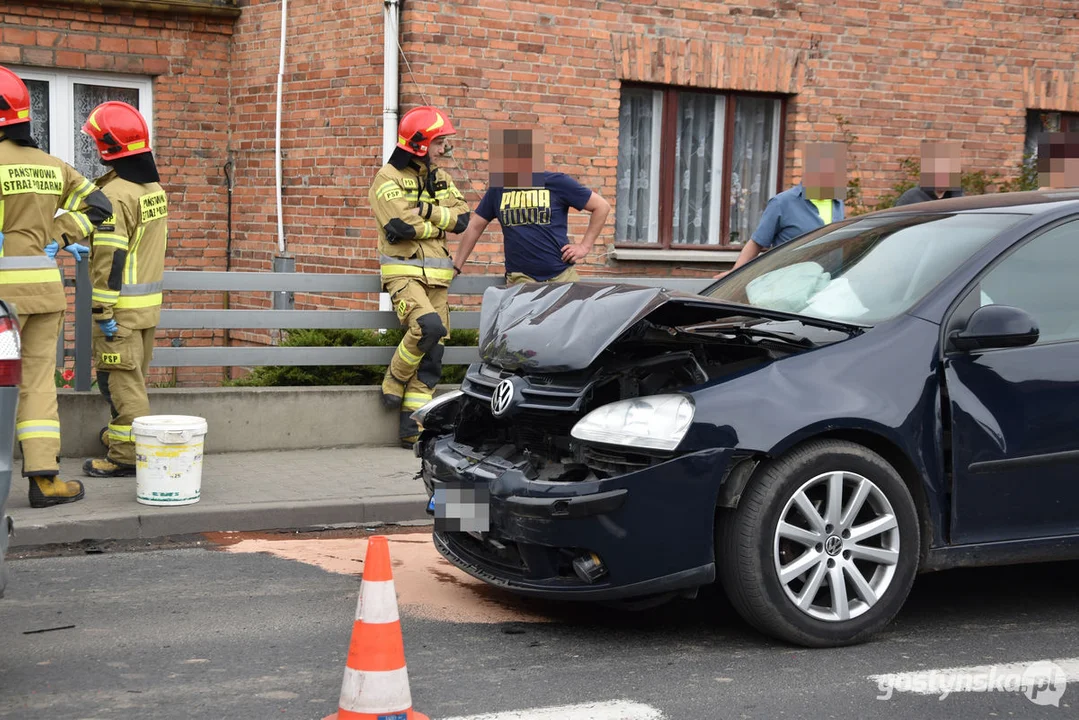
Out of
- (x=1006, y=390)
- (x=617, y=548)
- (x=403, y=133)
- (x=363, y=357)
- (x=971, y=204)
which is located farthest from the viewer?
(x=363, y=357)

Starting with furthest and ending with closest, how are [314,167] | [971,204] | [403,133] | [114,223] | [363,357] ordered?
[314,167] → [363,357] → [403,133] → [114,223] → [971,204]

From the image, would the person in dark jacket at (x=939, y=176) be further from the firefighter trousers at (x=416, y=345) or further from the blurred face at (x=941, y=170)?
the firefighter trousers at (x=416, y=345)

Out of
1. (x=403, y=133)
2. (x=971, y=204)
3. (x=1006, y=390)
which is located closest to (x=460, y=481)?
(x=1006, y=390)

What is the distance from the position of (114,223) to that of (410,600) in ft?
10.5

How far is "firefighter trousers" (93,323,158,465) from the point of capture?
7.46m

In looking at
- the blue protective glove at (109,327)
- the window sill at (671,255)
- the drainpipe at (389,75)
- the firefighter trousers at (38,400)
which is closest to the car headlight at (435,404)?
the firefighter trousers at (38,400)

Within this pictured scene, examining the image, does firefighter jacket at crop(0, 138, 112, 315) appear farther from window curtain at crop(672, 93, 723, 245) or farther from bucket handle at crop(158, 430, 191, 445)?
window curtain at crop(672, 93, 723, 245)

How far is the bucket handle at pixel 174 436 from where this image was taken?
22.6 feet

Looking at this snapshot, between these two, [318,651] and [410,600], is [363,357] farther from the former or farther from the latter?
[318,651]

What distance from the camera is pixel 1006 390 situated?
4918mm

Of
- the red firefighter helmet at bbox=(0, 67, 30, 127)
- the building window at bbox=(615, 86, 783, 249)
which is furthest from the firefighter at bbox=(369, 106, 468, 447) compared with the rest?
the building window at bbox=(615, 86, 783, 249)

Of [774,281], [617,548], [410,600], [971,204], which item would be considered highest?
[971,204]

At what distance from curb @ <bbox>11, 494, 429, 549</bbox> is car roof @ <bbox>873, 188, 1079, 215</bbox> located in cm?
314

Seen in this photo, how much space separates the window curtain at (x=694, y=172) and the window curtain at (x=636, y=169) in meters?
0.25
